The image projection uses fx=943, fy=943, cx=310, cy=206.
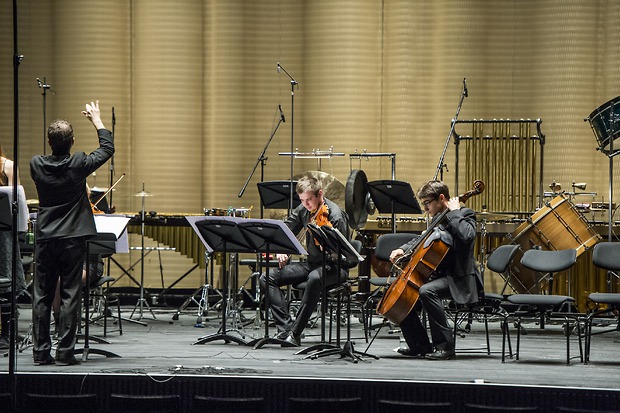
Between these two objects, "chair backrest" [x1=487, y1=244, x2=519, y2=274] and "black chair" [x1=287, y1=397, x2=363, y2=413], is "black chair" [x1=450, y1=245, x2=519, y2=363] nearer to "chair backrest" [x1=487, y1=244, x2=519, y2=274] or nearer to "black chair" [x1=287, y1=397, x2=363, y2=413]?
"chair backrest" [x1=487, y1=244, x2=519, y2=274]

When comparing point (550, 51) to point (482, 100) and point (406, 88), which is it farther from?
point (406, 88)

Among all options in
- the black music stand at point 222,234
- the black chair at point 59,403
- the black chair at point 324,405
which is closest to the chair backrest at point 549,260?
the black music stand at point 222,234

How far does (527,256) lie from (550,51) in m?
4.13

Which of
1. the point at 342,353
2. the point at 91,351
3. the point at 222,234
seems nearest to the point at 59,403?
the point at 91,351

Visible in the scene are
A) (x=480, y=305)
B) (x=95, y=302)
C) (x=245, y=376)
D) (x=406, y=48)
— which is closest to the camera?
(x=245, y=376)

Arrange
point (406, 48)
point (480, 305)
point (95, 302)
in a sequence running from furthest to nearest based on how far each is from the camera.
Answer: point (406, 48) → point (95, 302) → point (480, 305)

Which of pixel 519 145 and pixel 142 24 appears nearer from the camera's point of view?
pixel 519 145

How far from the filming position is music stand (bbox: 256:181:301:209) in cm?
943

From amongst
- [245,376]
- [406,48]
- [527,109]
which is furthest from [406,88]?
[245,376]

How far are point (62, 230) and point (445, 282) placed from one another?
3066mm

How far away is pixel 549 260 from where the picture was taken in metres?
8.88

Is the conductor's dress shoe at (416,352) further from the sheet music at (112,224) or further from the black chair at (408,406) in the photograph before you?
the sheet music at (112,224)

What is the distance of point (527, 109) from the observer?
484 inches

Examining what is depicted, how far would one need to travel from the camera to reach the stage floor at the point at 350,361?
21.9ft
